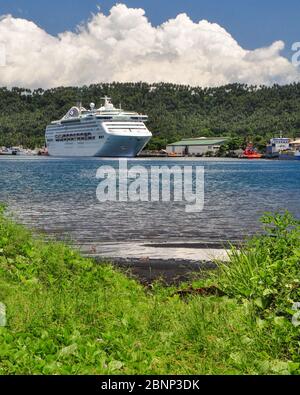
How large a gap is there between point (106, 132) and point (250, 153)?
58.8m

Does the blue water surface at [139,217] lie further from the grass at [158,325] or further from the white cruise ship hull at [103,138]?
the white cruise ship hull at [103,138]

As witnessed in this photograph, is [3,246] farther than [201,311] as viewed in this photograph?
Yes

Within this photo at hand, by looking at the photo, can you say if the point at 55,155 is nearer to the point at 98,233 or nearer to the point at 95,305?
the point at 98,233

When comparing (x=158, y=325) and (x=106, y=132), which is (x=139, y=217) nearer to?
(x=158, y=325)

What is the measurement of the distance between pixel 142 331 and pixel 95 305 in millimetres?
1228

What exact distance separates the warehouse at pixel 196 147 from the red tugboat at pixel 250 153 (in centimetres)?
1264

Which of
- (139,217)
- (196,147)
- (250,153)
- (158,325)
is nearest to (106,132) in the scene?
(250,153)

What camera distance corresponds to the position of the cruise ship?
130 meters

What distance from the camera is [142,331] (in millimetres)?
7469

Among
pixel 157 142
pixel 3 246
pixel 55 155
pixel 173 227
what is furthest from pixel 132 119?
pixel 3 246

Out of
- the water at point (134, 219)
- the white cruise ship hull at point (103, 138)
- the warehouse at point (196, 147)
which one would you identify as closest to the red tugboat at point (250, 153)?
the warehouse at point (196, 147)

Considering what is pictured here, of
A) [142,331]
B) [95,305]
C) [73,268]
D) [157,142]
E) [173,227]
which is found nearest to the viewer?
[142,331]

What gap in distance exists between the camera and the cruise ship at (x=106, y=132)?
13050cm

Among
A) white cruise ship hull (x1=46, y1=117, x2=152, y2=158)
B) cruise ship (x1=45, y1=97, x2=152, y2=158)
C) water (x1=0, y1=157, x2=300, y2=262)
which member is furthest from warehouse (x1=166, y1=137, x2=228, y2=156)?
water (x1=0, y1=157, x2=300, y2=262)
